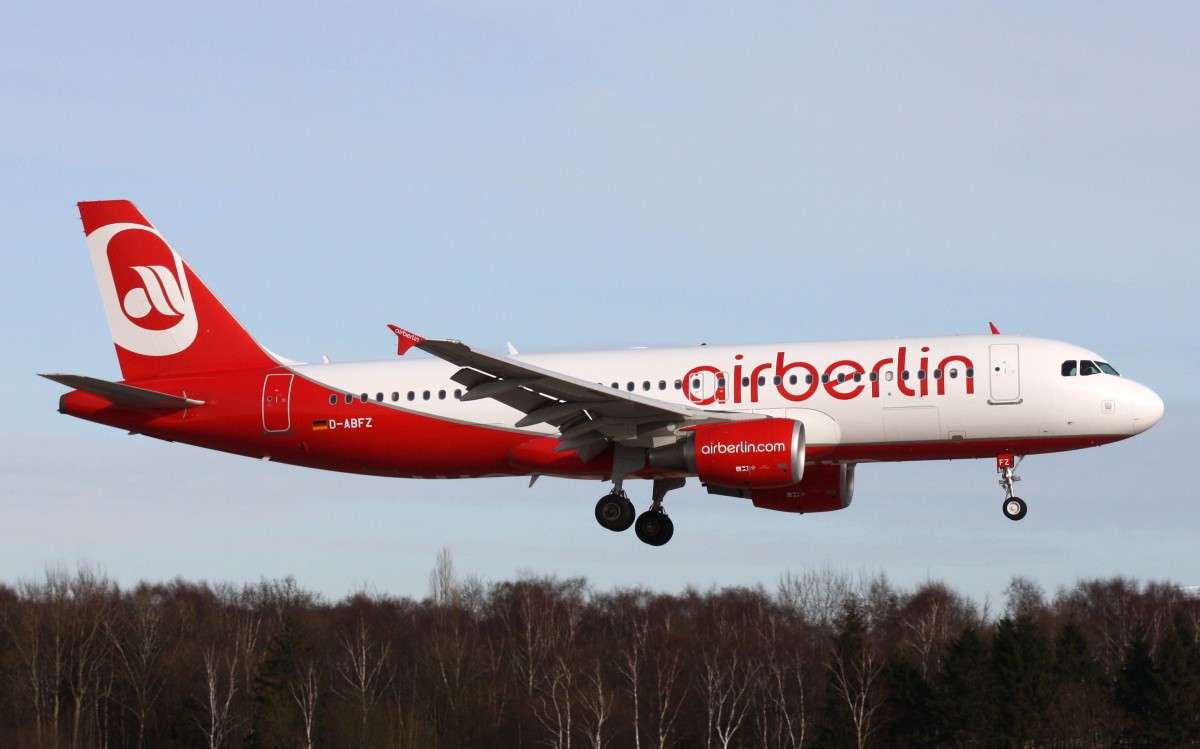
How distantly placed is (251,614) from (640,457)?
70949 mm

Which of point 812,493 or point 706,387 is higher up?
point 706,387

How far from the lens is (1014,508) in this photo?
36.6 m

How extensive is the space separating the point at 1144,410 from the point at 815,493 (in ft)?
27.3

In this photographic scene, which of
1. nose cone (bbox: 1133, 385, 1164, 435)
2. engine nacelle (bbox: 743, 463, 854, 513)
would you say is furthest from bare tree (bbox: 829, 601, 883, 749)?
nose cone (bbox: 1133, 385, 1164, 435)

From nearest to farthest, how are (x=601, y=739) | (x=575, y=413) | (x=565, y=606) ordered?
1. (x=575, y=413)
2. (x=601, y=739)
3. (x=565, y=606)

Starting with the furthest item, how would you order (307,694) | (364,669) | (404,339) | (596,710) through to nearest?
(364,669)
(307,694)
(596,710)
(404,339)

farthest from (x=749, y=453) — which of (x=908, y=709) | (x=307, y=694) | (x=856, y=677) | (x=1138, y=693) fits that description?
(x=307, y=694)

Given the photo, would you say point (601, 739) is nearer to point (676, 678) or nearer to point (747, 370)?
point (676, 678)

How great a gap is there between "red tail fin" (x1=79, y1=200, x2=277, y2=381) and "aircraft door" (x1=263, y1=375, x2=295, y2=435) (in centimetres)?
112

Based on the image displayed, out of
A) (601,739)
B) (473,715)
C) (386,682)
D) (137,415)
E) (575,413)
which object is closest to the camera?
(575,413)

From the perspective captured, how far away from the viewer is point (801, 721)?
76.1 meters

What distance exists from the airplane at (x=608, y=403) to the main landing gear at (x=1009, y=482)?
0.05m

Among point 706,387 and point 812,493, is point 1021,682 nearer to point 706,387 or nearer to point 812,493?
point 812,493

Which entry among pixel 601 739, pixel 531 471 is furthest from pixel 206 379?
pixel 601 739
